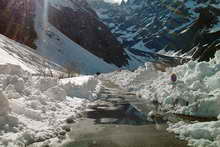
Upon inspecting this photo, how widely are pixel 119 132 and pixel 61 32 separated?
394 ft

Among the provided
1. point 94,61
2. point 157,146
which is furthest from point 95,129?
point 94,61

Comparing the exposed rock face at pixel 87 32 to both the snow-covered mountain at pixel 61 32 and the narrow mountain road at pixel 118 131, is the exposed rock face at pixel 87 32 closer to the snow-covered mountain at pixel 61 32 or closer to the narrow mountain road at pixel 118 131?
the snow-covered mountain at pixel 61 32

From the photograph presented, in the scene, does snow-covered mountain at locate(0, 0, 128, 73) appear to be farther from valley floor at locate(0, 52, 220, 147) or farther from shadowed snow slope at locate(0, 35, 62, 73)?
valley floor at locate(0, 52, 220, 147)

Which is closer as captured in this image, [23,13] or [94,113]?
[94,113]

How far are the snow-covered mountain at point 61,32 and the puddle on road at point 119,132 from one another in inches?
2568

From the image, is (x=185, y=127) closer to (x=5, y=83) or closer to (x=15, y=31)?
(x=5, y=83)

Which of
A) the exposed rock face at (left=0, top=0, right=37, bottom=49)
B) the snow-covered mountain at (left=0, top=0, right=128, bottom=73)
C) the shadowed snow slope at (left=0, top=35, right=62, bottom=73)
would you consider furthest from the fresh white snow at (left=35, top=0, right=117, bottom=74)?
the shadowed snow slope at (left=0, top=35, right=62, bottom=73)

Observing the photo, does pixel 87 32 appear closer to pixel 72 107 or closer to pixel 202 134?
pixel 72 107

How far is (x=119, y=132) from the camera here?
16.2 metres

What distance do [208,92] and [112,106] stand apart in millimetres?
8941

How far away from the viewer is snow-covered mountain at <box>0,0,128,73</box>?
99688 millimetres

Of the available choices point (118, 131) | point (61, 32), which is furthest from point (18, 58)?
point (61, 32)

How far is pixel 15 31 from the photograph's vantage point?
317 feet

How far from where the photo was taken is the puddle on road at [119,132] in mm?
13820
